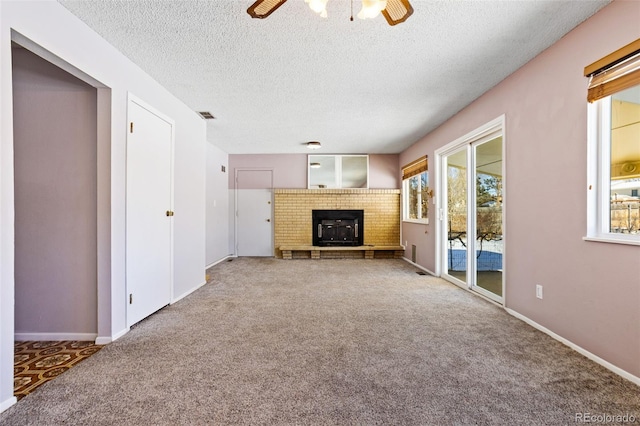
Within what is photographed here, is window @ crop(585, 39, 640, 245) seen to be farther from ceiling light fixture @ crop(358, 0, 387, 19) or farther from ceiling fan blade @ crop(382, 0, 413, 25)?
ceiling light fixture @ crop(358, 0, 387, 19)

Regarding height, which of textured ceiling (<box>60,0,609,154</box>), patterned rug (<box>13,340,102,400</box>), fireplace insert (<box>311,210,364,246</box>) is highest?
textured ceiling (<box>60,0,609,154</box>)

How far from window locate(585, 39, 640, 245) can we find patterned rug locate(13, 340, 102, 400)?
3.70 m

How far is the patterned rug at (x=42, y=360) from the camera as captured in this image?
5.60 feet

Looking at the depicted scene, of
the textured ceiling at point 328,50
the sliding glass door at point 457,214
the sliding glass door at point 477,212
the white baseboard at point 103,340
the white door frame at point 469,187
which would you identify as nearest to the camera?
the textured ceiling at point 328,50

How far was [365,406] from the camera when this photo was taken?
1489mm

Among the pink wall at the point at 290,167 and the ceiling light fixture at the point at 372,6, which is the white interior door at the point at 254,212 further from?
the ceiling light fixture at the point at 372,6

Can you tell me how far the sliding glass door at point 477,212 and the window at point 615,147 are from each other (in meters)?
1.04

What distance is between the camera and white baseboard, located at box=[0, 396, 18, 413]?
1.45 meters

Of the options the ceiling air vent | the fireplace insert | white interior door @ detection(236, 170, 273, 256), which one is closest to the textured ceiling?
the ceiling air vent

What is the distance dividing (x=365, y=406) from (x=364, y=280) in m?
2.86

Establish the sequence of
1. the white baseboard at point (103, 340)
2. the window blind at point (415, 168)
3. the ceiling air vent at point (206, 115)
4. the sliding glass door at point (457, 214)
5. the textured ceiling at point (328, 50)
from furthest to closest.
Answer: the window blind at point (415, 168), the sliding glass door at point (457, 214), the ceiling air vent at point (206, 115), the white baseboard at point (103, 340), the textured ceiling at point (328, 50)

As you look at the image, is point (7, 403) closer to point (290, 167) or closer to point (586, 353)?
point (586, 353)

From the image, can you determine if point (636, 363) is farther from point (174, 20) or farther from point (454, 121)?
point (174, 20)

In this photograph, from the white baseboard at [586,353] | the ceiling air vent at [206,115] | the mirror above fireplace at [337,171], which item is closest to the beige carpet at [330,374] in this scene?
the white baseboard at [586,353]
